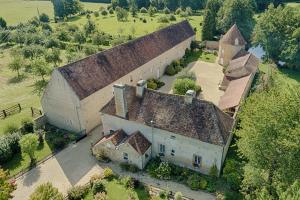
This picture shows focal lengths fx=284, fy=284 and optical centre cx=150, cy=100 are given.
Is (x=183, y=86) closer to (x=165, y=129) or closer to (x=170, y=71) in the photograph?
(x=170, y=71)

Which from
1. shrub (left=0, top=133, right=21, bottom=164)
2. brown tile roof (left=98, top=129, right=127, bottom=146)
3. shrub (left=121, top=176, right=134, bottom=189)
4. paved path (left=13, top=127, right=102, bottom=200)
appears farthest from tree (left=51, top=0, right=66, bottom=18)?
shrub (left=121, top=176, right=134, bottom=189)

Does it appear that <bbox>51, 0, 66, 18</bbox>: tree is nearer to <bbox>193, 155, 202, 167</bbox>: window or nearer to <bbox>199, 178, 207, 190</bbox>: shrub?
<bbox>193, 155, 202, 167</bbox>: window

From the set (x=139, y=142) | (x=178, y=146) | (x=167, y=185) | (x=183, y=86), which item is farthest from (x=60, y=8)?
(x=167, y=185)

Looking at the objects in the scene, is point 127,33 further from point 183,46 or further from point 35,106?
point 35,106

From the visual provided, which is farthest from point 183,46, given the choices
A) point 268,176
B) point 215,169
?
point 268,176

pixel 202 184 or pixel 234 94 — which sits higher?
pixel 234 94

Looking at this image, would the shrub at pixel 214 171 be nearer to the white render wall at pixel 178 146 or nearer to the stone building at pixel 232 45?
the white render wall at pixel 178 146

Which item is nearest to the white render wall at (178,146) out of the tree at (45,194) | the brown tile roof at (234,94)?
the brown tile roof at (234,94)
